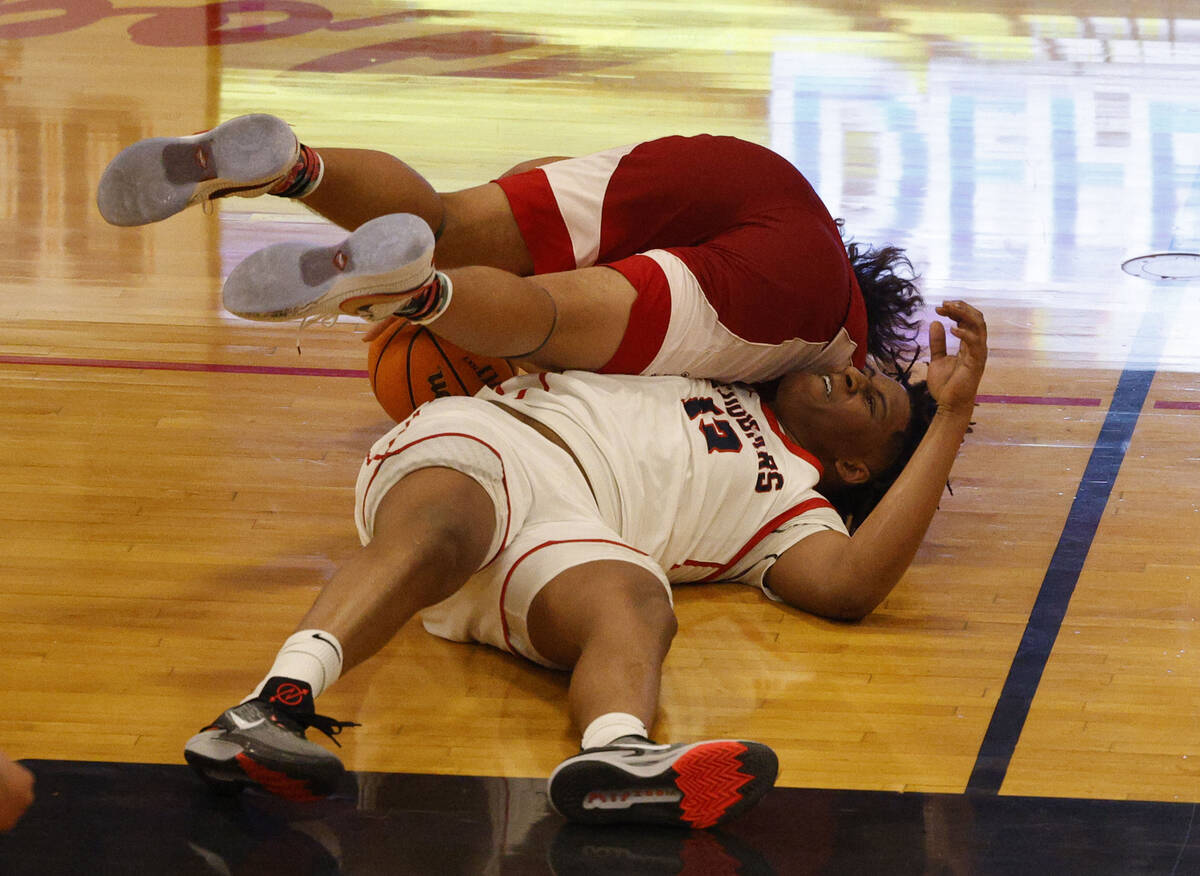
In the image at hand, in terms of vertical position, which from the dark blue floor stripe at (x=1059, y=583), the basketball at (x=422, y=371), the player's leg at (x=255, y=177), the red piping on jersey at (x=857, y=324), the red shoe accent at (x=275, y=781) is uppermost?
the player's leg at (x=255, y=177)

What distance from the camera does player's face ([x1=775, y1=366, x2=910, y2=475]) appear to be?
3000 mm

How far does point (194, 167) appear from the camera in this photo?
8.55 ft

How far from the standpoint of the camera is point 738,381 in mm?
3062

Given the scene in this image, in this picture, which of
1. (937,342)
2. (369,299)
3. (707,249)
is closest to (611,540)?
(369,299)

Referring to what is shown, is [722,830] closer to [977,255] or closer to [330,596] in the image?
[330,596]

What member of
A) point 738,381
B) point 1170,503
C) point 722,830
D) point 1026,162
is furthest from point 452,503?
point 1026,162

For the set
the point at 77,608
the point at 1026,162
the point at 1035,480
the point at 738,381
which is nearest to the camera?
the point at 77,608

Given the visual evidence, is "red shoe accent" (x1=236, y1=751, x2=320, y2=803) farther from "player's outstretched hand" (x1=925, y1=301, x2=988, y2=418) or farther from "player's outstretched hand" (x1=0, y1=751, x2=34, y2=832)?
"player's outstretched hand" (x1=925, y1=301, x2=988, y2=418)

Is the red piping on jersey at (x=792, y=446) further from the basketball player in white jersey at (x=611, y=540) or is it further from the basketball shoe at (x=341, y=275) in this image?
the basketball shoe at (x=341, y=275)

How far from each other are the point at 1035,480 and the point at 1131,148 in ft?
9.08

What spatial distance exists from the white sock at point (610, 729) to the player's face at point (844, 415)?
989 millimetres

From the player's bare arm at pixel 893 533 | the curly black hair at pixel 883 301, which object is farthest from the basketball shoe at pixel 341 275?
the curly black hair at pixel 883 301

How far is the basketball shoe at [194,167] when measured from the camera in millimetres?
2586

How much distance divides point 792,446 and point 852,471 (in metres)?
0.15
